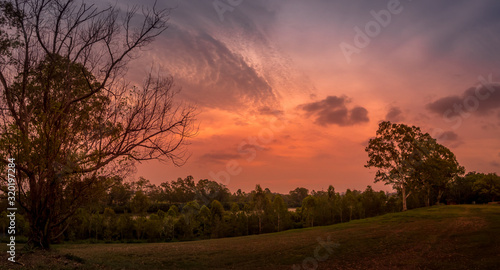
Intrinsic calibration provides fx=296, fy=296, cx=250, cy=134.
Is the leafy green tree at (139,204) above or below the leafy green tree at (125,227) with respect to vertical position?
above

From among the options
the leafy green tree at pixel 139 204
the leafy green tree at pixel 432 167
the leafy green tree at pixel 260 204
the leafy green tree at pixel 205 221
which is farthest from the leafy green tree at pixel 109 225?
the leafy green tree at pixel 432 167

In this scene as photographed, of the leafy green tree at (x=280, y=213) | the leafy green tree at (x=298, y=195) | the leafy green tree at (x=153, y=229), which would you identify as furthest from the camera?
the leafy green tree at (x=298, y=195)

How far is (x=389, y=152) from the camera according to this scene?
5000cm

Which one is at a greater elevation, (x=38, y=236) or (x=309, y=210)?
(x=38, y=236)

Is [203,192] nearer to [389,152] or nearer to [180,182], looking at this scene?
[180,182]

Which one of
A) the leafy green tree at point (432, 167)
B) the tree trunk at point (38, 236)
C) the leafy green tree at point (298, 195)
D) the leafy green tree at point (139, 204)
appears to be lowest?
the leafy green tree at point (298, 195)

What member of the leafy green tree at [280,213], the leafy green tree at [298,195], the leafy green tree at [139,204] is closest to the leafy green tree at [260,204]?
the leafy green tree at [280,213]

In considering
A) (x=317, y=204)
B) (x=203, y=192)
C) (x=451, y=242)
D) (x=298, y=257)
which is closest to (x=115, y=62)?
(x=298, y=257)

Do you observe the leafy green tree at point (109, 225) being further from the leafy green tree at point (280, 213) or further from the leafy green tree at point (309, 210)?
the leafy green tree at point (309, 210)

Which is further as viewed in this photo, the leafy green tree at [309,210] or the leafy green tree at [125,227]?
the leafy green tree at [309,210]

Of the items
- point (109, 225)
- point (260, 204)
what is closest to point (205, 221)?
point (260, 204)

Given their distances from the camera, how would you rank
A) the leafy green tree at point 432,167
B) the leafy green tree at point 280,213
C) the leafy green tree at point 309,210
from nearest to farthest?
1. the leafy green tree at point 432,167
2. the leafy green tree at point 280,213
3. the leafy green tree at point 309,210

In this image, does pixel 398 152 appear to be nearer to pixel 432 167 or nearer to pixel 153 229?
pixel 432 167

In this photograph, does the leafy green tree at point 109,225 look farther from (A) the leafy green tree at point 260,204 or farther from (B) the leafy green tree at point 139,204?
(A) the leafy green tree at point 260,204
